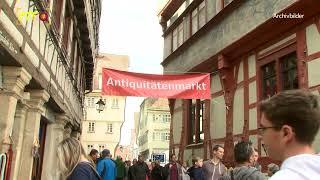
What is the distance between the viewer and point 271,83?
10.9m

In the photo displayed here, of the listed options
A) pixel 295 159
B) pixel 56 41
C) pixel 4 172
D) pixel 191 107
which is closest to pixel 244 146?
pixel 295 159

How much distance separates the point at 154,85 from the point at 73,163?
25.8ft

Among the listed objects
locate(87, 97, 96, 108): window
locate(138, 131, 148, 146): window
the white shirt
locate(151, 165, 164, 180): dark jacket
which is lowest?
locate(151, 165, 164, 180): dark jacket

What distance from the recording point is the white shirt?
1.29 meters

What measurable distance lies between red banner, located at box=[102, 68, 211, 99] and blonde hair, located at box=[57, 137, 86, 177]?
24.2ft

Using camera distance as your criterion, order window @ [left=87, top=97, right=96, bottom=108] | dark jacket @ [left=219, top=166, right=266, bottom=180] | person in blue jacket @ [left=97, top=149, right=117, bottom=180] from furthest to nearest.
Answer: window @ [left=87, top=97, right=96, bottom=108] → person in blue jacket @ [left=97, top=149, right=117, bottom=180] → dark jacket @ [left=219, top=166, right=266, bottom=180]

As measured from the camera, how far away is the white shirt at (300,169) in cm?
129

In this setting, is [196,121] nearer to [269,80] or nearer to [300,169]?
[269,80]

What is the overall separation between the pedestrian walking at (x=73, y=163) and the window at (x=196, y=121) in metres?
12.1

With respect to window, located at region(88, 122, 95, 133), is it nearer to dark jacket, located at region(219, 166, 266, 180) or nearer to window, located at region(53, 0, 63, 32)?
window, located at region(53, 0, 63, 32)

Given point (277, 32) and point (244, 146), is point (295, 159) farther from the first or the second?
point (277, 32)

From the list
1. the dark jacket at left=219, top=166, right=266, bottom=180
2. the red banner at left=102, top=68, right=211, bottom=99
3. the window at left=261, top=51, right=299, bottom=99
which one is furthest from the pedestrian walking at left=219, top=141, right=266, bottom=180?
the red banner at left=102, top=68, right=211, bottom=99

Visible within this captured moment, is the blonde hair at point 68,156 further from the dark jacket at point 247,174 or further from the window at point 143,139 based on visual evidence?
the window at point 143,139

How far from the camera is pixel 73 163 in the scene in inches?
144
